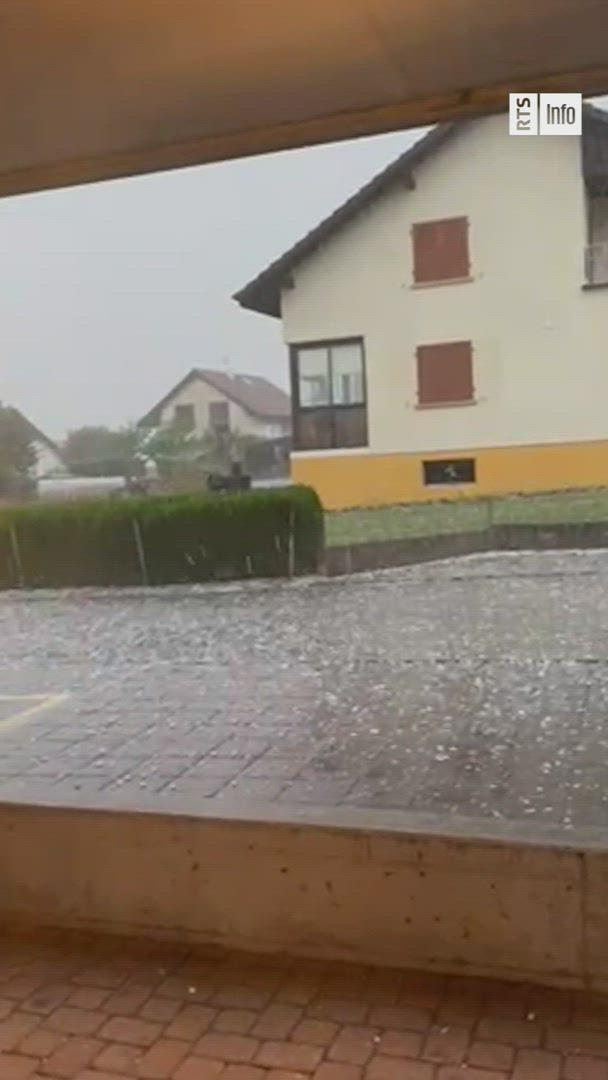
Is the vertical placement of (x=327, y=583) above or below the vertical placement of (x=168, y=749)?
above

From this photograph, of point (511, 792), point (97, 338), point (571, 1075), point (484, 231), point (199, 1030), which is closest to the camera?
point (571, 1075)

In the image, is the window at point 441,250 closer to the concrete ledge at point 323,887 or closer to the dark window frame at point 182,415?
the dark window frame at point 182,415

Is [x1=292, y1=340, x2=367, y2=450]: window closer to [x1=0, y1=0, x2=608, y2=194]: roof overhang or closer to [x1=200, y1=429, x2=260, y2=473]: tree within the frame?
[x1=200, y1=429, x2=260, y2=473]: tree

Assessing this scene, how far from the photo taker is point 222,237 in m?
3.00

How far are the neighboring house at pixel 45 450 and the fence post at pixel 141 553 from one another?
47 centimetres

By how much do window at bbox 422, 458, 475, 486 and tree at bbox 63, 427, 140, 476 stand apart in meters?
0.99

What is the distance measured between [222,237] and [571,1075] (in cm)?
246

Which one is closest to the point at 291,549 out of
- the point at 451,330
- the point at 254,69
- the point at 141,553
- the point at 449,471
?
the point at 141,553

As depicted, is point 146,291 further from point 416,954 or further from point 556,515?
point 416,954

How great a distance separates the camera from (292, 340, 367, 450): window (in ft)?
9.84

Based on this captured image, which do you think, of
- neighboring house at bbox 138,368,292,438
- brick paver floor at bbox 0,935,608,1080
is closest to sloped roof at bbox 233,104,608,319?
neighboring house at bbox 138,368,292,438

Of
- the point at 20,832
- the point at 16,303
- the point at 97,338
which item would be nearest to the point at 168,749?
the point at 20,832

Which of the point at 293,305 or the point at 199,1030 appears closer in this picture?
the point at 199,1030

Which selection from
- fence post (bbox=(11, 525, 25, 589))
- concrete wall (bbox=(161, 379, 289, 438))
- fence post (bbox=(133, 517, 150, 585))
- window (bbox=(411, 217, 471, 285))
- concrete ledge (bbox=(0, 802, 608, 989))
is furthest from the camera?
fence post (bbox=(11, 525, 25, 589))
